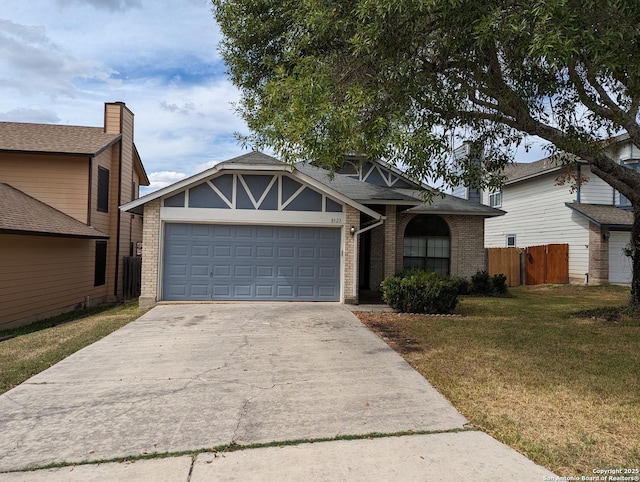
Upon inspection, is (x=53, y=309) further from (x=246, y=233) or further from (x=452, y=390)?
(x=452, y=390)

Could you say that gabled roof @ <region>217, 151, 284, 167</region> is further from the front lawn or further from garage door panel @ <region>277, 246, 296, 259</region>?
the front lawn

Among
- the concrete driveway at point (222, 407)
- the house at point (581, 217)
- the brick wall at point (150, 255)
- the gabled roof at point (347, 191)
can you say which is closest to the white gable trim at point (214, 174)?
the gabled roof at point (347, 191)

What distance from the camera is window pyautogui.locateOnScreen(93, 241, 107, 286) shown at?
54.9 ft

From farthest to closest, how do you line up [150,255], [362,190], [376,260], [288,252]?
[376,260] → [362,190] → [288,252] → [150,255]

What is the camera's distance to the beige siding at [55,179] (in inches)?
599

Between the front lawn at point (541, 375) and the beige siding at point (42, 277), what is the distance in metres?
9.22

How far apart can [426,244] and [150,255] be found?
10.3 meters

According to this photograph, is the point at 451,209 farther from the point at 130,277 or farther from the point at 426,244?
the point at 130,277

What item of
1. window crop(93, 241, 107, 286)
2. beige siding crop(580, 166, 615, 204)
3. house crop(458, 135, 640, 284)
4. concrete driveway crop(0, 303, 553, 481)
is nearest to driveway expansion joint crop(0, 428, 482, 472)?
concrete driveway crop(0, 303, 553, 481)

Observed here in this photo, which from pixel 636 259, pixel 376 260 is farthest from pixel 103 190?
pixel 636 259

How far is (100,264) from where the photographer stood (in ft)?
56.0

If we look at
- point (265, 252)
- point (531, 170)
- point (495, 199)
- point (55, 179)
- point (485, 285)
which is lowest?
point (485, 285)

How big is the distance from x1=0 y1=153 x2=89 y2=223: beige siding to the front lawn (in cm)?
1089

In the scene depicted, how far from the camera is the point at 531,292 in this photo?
18.6m
